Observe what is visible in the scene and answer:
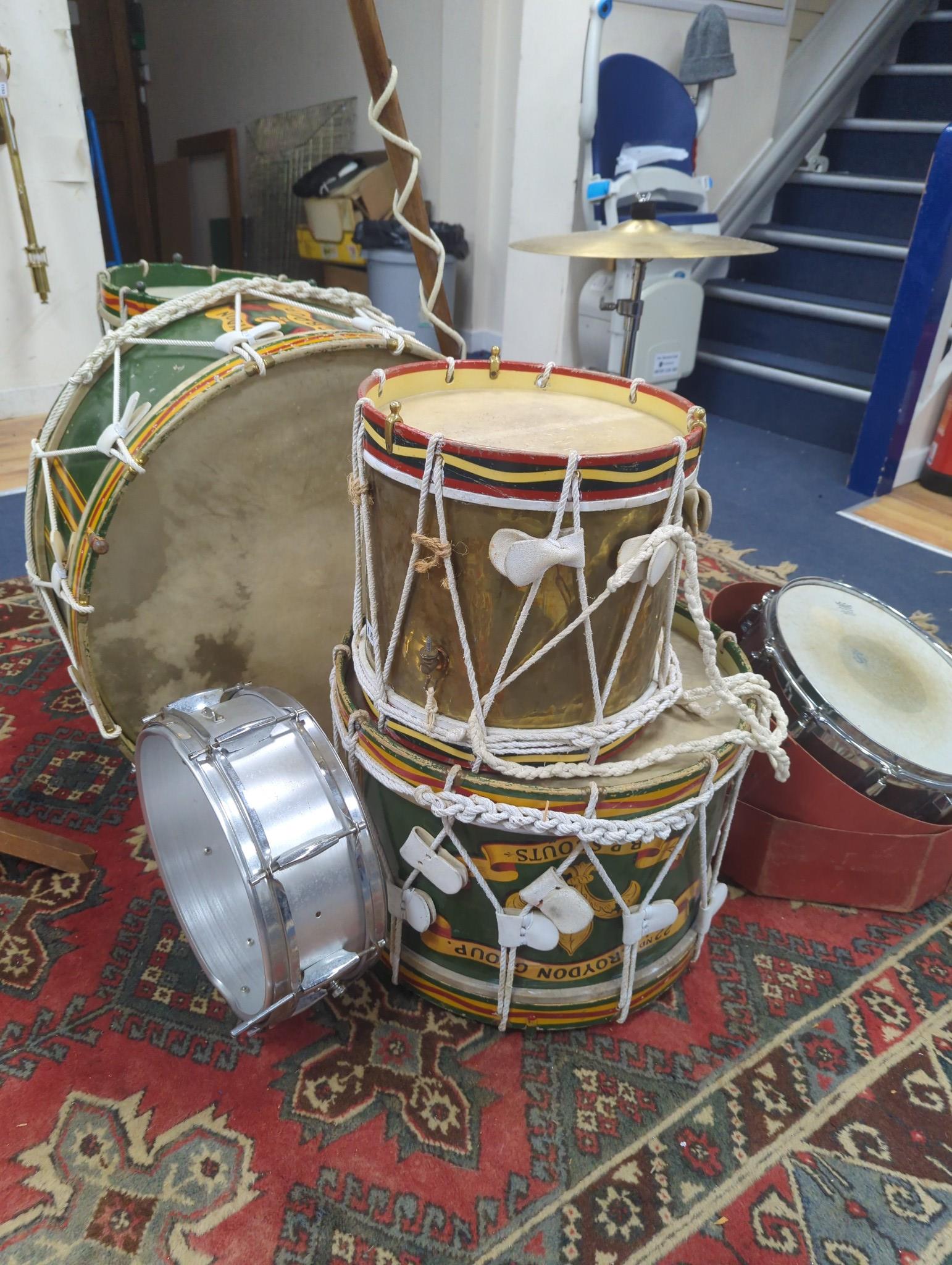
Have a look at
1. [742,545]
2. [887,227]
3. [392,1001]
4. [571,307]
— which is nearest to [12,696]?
[392,1001]

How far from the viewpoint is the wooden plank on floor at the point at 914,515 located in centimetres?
263

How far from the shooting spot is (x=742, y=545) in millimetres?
2516

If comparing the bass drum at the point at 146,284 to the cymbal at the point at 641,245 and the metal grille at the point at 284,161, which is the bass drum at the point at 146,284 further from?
the metal grille at the point at 284,161

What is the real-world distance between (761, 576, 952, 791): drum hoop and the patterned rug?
30 cm

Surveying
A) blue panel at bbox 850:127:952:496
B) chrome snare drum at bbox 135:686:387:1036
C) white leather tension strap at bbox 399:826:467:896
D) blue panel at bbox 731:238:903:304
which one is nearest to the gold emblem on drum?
chrome snare drum at bbox 135:686:387:1036

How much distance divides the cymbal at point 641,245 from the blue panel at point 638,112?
4.24 ft

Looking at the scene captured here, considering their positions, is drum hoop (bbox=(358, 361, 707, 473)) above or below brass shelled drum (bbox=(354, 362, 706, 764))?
above

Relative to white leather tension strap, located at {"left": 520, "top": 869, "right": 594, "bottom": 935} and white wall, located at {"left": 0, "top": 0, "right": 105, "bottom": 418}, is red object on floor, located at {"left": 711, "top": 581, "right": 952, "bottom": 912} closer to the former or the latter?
white leather tension strap, located at {"left": 520, "top": 869, "right": 594, "bottom": 935}

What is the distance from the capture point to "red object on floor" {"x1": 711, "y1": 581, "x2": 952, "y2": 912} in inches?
49.4

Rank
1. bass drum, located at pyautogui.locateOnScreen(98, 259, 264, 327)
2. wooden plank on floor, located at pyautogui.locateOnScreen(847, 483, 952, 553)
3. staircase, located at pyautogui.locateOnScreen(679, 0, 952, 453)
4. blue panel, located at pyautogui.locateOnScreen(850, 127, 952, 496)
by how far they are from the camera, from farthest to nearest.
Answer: staircase, located at pyautogui.locateOnScreen(679, 0, 952, 453) < wooden plank on floor, located at pyautogui.locateOnScreen(847, 483, 952, 553) < blue panel, located at pyautogui.locateOnScreen(850, 127, 952, 496) < bass drum, located at pyautogui.locateOnScreen(98, 259, 264, 327)

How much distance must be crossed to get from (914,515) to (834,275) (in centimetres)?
134

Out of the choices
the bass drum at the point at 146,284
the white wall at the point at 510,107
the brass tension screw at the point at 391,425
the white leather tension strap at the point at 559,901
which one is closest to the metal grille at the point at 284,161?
the white wall at the point at 510,107

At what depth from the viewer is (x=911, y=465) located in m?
2.99

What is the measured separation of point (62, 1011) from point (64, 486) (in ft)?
2.52
